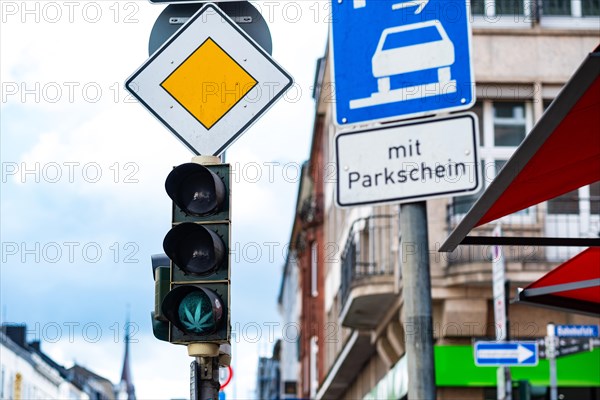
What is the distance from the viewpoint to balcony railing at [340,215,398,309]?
2278 cm

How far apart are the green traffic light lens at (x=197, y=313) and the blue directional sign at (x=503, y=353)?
8.48m

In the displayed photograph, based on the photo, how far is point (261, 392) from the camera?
125125 millimetres

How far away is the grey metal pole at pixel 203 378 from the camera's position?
6.85 m

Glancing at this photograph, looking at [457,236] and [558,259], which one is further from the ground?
[558,259]

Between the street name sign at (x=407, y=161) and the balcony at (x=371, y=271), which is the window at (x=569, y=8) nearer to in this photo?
the balcony at (x=371, y=271)

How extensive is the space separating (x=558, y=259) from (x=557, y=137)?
1705 centimetres

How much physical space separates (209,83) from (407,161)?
160 centimetres

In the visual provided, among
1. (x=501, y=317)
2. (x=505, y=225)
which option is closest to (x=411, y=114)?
(x=501, y=317)

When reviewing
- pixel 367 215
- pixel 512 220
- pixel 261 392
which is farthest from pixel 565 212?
pixel 261 392

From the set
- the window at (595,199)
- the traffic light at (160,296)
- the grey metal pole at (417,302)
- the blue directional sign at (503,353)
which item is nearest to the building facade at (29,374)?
the window at (595,199)

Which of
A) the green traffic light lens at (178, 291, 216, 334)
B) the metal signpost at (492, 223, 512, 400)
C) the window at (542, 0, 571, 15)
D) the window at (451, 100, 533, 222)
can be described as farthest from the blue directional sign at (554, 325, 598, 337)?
the green traffic light lens at (178, 291, 216, 334)

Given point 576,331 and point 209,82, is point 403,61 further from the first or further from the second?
point 576,331

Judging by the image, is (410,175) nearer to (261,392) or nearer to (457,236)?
(457,236)

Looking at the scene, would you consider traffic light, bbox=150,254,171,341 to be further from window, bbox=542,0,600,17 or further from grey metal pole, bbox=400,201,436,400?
window, bbox=542,0,600,17
